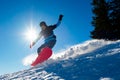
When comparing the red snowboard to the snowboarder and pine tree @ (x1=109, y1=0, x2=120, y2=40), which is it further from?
pine tree @ (x1=109, y1=0, x2=120, y2=40)

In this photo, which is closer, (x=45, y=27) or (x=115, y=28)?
(x=45, y=27)

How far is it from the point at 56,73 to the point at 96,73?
4.46 feet

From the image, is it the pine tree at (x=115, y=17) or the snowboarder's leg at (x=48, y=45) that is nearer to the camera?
the snowboarder's leg at (x=48, y=45)

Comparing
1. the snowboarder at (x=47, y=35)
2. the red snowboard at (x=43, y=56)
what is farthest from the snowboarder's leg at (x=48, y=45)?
the red snowboard at (x=43, y=56)

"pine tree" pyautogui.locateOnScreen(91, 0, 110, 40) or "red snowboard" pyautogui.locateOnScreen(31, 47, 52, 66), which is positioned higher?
"pine tree" pyautogui.locateOnScreen(91, 0, 110, 40)

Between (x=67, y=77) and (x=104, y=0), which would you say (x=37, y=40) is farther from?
(x=104, y=0)

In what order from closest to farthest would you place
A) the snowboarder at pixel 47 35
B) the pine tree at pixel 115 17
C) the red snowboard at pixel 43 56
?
the red snowboard at pixel 43 56
the snowboarder at pixel 47 35
the pine tree at pixel 115 17

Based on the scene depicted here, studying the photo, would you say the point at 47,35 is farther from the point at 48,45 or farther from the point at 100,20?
the point at 100,20

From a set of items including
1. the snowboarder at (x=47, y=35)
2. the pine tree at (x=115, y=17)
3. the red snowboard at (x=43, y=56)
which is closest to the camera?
the red snowboard at (x=43, y=56)

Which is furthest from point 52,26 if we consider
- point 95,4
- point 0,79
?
point 95,4

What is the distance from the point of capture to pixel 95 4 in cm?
3803

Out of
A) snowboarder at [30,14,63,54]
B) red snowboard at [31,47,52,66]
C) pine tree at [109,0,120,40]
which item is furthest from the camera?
pine tree at [109,0,120,40]

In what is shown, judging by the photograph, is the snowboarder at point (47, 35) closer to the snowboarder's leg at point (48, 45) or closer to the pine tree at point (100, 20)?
the snowboarder's leg at point (48, 45)

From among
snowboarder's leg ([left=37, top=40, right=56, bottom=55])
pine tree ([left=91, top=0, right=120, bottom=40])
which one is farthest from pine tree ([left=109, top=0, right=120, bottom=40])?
snowboarder's leg ([left=37, top=40, right=56, bottom=55])
